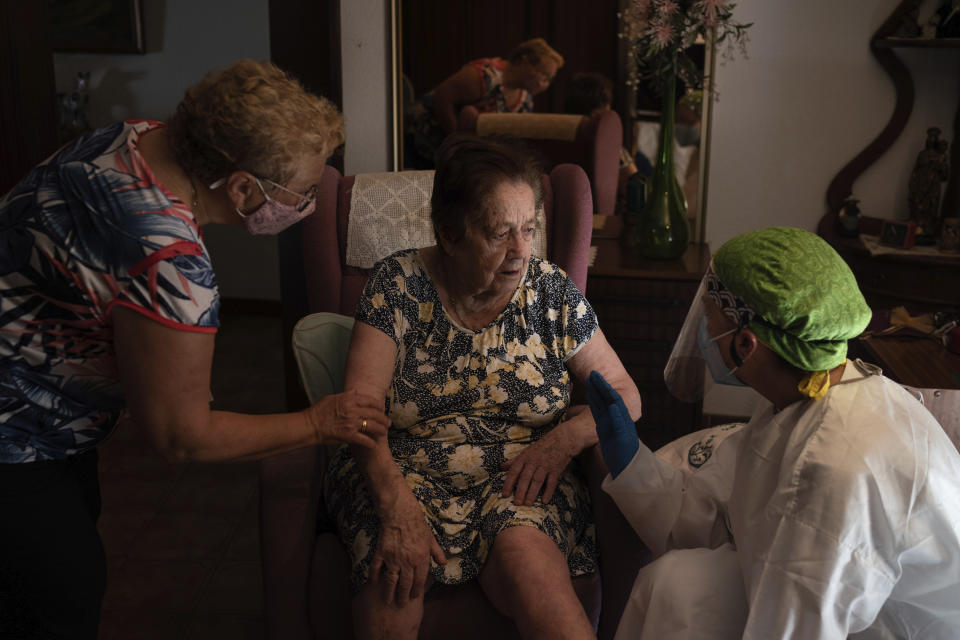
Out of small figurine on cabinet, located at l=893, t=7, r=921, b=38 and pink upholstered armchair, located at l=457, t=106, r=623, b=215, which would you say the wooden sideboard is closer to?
pink upholstered armchair, located at l=457, t=106, r=623, b=215

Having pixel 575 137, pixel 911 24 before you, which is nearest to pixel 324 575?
pixel 575 137

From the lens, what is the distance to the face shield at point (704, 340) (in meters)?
1.38

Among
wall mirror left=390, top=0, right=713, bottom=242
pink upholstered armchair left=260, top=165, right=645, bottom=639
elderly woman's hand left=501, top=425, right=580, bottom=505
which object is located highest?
wall mirror left=390, top=0, right=713, bottom=242

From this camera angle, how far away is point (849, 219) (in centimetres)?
286

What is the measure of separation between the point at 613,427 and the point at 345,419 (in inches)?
18.8

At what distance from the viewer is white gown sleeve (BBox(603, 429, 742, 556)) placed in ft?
5.25

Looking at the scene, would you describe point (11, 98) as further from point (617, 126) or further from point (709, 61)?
point (709, 61)

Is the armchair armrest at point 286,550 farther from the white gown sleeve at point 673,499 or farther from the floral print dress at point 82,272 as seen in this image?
the white gown sleeve at point 673,499

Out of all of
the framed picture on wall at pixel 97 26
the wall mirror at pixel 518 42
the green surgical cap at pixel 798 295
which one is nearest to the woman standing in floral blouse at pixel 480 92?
the wall mirror at pixel 518 42

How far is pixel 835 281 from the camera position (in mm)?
1304

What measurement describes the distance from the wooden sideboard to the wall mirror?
51cm

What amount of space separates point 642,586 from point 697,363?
0.41 m

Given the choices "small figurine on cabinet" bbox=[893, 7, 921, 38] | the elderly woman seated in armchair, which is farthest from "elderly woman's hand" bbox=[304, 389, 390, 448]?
"small figurine on cabinet" bbox=[893, 7, 921, 38]

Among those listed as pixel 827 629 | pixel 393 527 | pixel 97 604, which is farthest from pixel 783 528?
pixel 97 604
